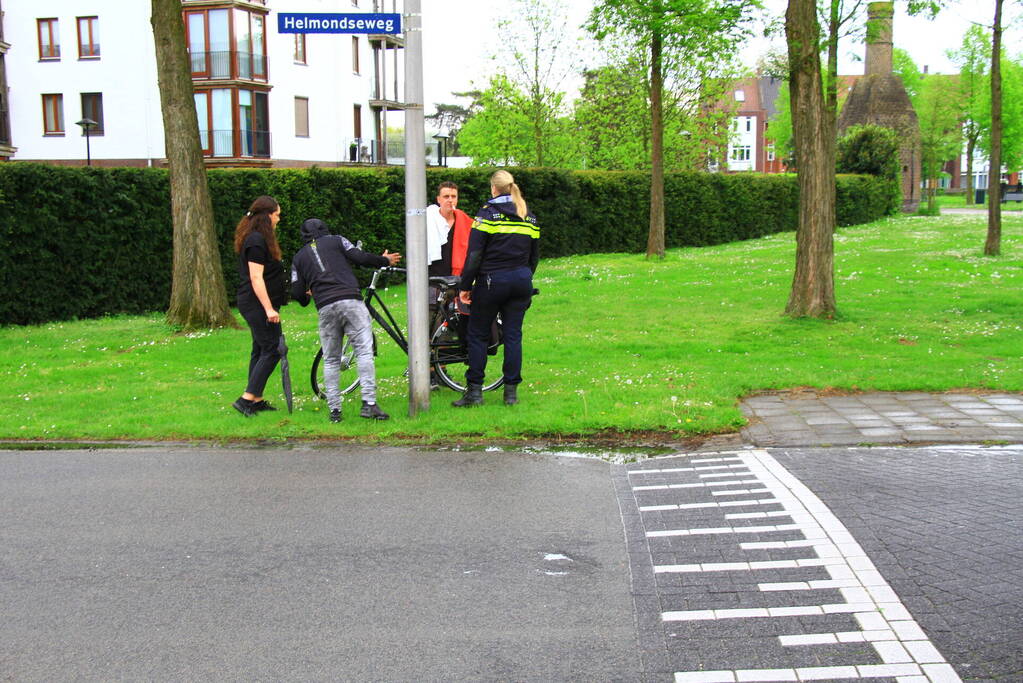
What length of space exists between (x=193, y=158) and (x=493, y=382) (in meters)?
7.02

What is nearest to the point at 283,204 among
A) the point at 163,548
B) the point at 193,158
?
the point at 193,158

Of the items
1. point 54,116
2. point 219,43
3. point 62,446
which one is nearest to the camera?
point 62,446

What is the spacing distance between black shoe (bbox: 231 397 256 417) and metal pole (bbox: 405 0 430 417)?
1.39 meters

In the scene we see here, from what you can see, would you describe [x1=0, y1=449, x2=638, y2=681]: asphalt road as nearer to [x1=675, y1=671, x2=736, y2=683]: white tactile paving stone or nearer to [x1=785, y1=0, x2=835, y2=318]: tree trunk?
[x1=675, y1=671, x2=736, y2=683]: white tactile paving stone

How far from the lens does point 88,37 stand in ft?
147

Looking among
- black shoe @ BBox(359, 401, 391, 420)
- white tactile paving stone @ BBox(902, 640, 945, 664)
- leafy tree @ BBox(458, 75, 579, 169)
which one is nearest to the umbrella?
black shoe @ BBox(359, 401, 391, 420)

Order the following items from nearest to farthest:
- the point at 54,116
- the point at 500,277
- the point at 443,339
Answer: the point at 500,277, the point at 443,339, the point at 54,116

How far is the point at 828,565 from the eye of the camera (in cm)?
478

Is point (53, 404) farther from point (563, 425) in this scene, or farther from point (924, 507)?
point (924, 507)

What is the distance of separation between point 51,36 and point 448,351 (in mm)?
43414

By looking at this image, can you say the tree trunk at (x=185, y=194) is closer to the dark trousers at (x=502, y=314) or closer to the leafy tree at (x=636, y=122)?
the dark trousers at (x=502, y=314)

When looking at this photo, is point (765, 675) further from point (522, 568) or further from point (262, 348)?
point (262, 348)

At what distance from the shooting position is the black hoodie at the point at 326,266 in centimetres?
827

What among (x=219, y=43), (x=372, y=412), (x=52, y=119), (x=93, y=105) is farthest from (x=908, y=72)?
(x=372, y=412)
